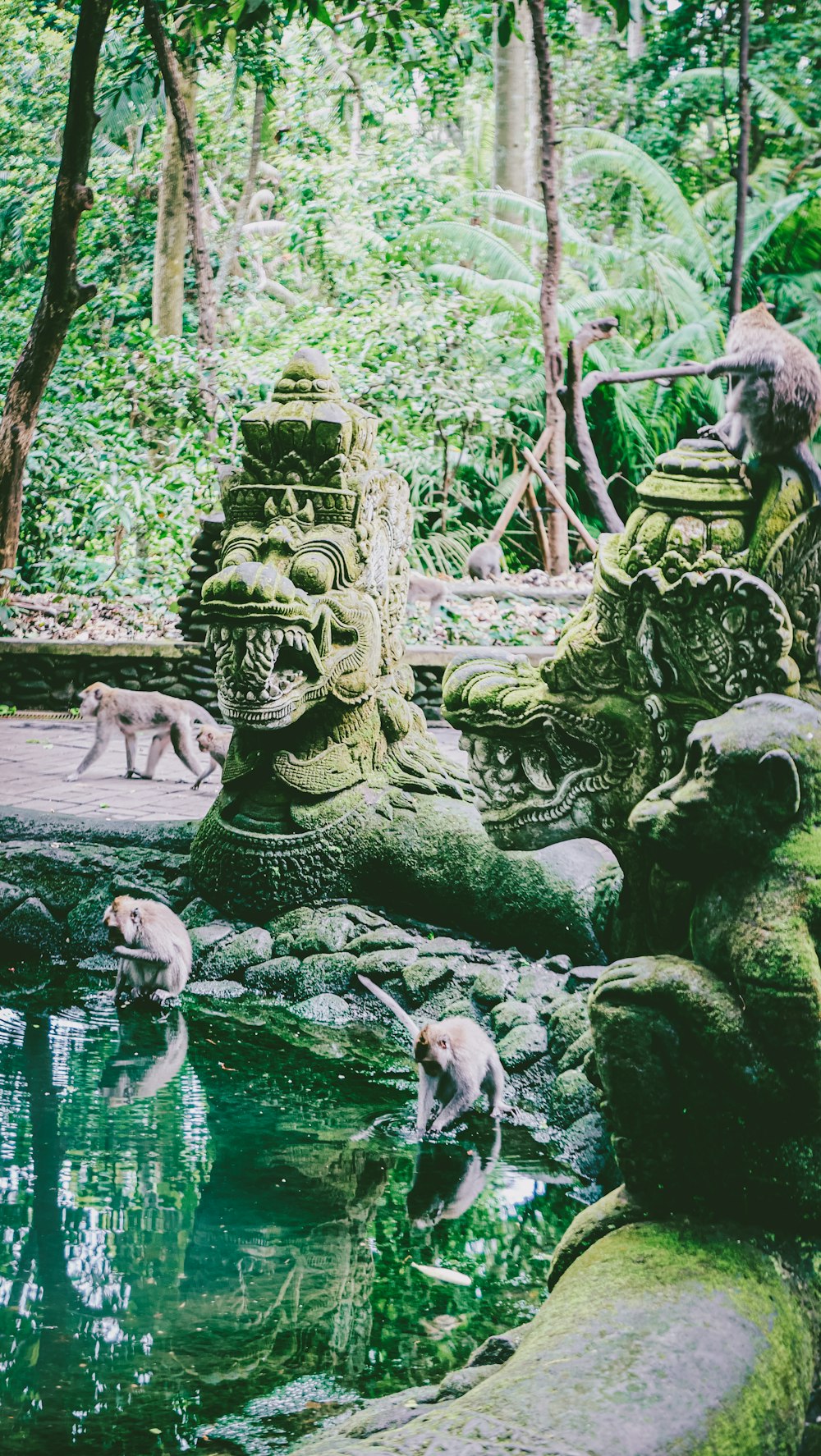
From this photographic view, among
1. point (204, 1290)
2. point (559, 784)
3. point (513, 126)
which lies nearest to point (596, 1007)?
point (559, 784)

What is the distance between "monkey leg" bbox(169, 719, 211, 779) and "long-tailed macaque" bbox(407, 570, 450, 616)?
4350 mm

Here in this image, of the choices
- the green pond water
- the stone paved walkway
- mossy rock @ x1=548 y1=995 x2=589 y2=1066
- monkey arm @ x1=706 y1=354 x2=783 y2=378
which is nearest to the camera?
the green pond water

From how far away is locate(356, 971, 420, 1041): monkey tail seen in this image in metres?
5.06

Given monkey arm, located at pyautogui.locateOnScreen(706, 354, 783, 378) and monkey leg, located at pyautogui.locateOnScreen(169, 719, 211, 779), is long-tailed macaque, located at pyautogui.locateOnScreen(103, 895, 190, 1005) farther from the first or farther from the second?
monkey arm, located at pyautogui.locateOnScreen(706, 354, 783, 378)

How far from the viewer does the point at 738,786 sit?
100 inches

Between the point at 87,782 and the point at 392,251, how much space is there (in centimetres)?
1077

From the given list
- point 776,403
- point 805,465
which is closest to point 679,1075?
point 805,465

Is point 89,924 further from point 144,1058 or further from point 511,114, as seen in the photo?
point 511,114

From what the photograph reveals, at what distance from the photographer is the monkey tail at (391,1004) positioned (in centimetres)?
506

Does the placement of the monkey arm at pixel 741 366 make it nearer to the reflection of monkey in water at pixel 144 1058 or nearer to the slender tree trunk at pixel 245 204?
the reflection of monkey in water at pixel 144 1058

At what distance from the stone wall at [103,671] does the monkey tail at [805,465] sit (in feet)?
26.6

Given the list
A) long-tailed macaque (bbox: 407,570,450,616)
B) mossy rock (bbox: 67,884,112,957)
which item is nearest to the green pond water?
mossy rock (bbox: 67,884,112,957)

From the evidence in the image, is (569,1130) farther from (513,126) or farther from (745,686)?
(513,126)

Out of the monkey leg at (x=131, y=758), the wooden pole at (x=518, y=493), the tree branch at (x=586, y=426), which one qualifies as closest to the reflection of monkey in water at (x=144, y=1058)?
the tree branch at (x=586, y=426)
